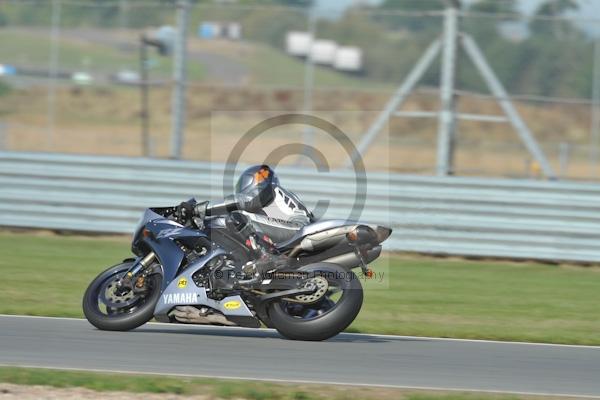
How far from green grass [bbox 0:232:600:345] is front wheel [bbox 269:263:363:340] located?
46.9 inches

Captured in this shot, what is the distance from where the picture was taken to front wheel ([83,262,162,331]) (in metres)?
8.28

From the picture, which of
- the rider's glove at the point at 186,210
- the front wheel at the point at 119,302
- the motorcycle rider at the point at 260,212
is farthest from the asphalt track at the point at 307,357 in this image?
the rider's glove at the point at 186,210

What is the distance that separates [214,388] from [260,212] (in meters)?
2.20

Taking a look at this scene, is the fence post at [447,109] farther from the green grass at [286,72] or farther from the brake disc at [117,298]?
the brake disc at [117,298]

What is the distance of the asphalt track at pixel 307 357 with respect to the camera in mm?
6996

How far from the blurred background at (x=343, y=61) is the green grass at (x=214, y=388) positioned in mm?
8307

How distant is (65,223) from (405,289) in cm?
545

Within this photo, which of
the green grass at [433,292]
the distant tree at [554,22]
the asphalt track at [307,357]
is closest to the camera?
the asphalt track at [307,357]

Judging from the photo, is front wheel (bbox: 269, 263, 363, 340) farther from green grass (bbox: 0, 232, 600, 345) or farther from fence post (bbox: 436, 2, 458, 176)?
fence post (bbox: 436, 2, 458, 176)

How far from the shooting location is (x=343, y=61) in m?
16.5

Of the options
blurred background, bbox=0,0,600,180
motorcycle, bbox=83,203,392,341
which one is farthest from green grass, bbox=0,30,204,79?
motorcycle, bbox=83,203,392,341

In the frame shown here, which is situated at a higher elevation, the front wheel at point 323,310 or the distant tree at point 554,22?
the distant tree at point 554,22

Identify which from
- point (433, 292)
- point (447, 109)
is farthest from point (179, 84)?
point (433, 292)

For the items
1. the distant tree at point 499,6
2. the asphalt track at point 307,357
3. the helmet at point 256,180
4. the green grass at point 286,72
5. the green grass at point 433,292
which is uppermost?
the distant tree at point 499,6
